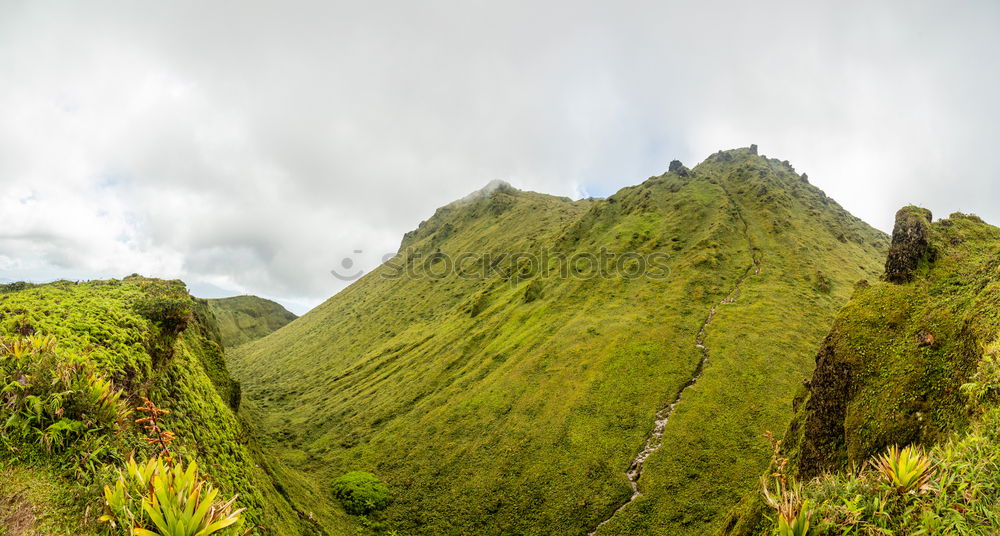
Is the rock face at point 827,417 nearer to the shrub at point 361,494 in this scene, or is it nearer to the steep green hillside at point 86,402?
the steep green hillside at point 86,402

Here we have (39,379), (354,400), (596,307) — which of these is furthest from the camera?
(354,400)

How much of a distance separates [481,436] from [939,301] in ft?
162

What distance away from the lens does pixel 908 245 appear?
18.5 metres

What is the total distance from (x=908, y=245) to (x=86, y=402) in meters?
31.7

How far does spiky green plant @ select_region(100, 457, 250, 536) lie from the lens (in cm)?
598

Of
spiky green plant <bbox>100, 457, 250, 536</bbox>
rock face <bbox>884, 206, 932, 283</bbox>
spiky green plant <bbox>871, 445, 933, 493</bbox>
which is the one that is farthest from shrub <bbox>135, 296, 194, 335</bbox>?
rock face <bbox>884, 206, 932, 283</bbox>

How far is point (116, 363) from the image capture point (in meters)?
12.5

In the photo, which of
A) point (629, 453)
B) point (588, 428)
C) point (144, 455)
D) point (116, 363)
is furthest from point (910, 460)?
point (588, 428)

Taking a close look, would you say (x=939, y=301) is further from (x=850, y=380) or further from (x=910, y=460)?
(x=910, y=460)

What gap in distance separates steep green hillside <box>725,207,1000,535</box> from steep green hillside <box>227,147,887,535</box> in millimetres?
23910

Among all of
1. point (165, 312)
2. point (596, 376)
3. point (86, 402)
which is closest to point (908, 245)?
point (86, 402)

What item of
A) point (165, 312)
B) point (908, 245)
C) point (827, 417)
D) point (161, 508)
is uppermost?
point (165, 312)

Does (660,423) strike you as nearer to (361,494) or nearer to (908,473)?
(361,494)

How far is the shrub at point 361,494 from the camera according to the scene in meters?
44.2
